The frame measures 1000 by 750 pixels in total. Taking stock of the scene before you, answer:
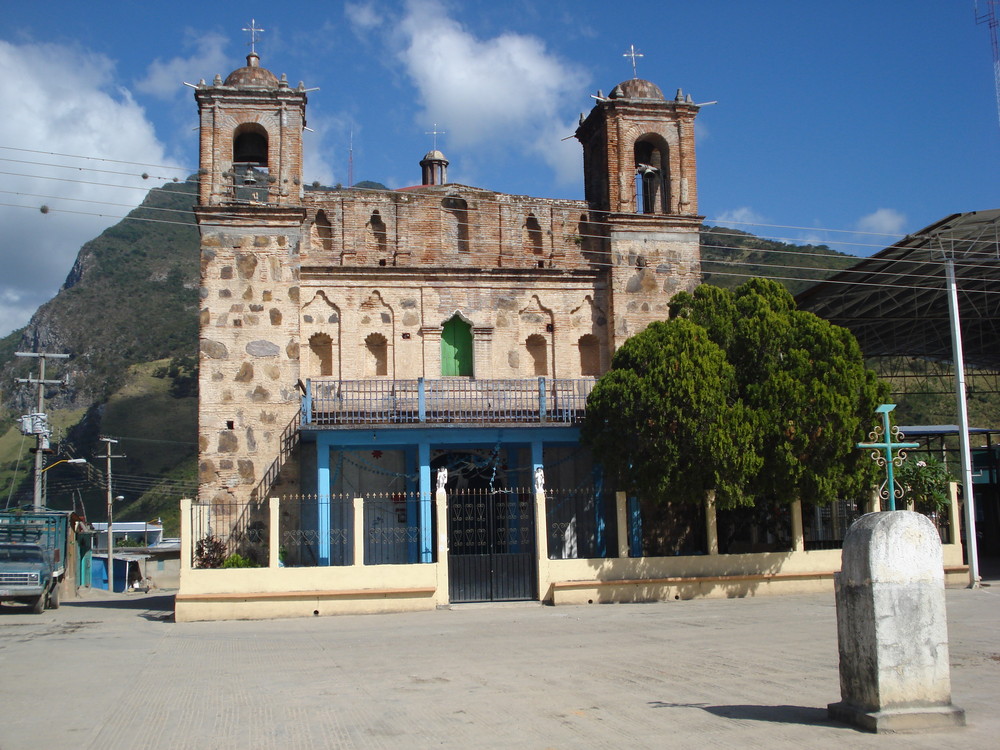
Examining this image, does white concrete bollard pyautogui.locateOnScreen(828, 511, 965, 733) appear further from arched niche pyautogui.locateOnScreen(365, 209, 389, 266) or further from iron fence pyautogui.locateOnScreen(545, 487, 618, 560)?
arched niche pyautogui.locateOnScreen(365, 209, 389, 266)

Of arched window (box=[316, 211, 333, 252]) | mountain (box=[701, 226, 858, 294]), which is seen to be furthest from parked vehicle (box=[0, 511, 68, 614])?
mountain (box=[701, 226, 858, 294])

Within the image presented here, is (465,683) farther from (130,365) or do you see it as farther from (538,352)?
(130,365)

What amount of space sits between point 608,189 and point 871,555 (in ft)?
60.8

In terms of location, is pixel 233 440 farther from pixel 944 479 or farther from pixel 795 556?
pixel 944 479

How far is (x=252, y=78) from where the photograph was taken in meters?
24.2

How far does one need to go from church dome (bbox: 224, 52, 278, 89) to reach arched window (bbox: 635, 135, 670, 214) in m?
9.13

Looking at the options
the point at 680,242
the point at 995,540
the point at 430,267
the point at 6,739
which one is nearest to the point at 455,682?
the point at 6,739

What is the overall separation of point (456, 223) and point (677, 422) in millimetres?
8710

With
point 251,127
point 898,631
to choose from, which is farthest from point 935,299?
point 898,631

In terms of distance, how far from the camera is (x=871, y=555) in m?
7.59

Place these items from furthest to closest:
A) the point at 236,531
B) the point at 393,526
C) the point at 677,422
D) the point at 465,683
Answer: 1. the point at 393,526
2. the point at 236,531
3. the point at 677,422
4. the point at 465,683

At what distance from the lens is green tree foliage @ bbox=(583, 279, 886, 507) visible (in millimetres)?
19188

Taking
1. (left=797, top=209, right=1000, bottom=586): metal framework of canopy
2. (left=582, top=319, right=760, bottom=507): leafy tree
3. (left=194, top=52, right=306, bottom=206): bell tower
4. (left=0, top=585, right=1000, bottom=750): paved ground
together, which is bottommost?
(left=0, top=585, right=1000, bottom=750): paved ground

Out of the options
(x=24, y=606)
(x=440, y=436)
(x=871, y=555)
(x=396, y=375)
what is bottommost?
(x=24, y=606)
